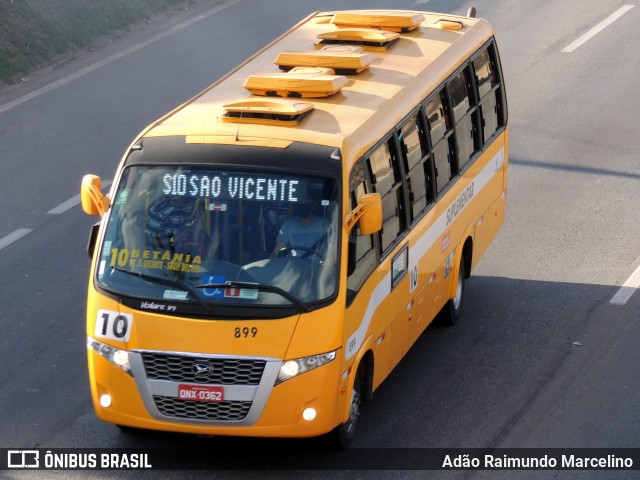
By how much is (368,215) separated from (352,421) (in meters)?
1.67

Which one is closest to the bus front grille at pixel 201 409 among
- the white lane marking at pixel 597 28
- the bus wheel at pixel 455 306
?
the bus wheel at pixel 455 306

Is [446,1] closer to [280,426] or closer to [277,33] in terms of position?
[277,33]

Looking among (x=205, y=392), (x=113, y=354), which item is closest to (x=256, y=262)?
(x=205, y=392)

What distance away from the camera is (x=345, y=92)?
11281 mm

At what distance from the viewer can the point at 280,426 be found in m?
9.55

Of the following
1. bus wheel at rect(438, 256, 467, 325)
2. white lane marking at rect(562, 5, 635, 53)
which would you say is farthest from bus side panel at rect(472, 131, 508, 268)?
white lane marking at rect(562, 5, 635, 53)

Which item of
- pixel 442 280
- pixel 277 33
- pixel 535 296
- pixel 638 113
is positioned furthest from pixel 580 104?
pixel 442 280

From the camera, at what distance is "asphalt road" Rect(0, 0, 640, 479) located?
1098 centimetres

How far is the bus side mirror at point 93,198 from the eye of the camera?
1027 centimetres

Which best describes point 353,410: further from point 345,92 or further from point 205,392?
point 345,92

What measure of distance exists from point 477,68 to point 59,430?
5659 mm

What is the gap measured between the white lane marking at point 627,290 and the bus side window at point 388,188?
3580 millimetres

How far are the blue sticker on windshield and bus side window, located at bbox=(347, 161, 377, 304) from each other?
3.05 ft

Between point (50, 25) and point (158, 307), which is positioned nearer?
point (158, 307)
